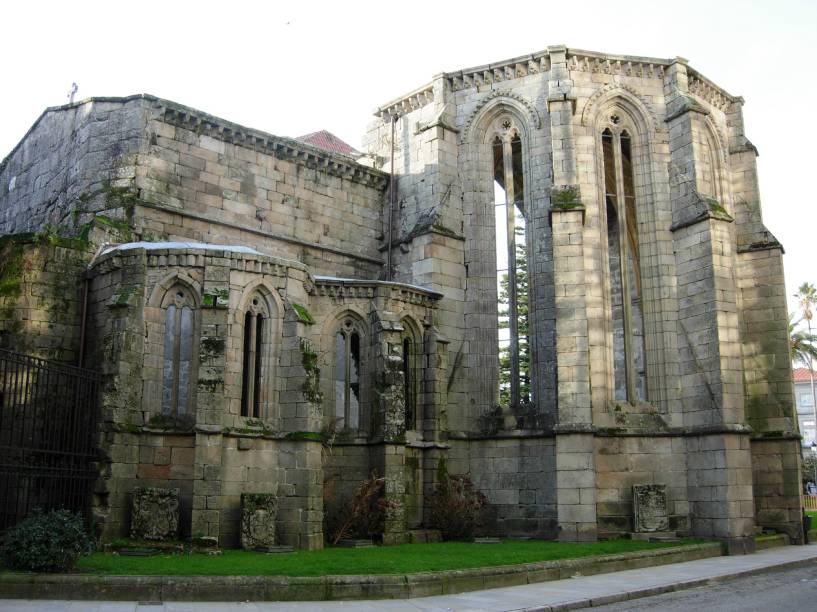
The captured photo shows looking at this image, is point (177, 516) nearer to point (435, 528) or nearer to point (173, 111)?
point (435, 528)

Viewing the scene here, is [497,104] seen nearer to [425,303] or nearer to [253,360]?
[425,303]

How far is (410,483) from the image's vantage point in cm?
2170

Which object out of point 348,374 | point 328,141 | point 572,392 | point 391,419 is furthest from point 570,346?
point 328,141

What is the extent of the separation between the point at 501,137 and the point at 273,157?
260 inches

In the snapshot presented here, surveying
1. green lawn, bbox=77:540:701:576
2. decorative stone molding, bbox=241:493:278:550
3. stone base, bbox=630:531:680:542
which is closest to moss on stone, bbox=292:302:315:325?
decorative stone molding, bbox=241:493:278:550

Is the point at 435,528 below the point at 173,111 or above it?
below

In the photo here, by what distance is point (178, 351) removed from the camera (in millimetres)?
18344

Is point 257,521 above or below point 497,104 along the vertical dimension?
below

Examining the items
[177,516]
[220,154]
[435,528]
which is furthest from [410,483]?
[220,154]

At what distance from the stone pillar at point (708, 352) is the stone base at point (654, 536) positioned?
0.81 metres

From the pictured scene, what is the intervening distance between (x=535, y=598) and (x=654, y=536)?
9190mm

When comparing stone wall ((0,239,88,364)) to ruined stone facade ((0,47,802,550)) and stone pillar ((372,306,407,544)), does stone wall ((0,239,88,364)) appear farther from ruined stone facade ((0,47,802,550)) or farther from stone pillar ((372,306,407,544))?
stone pillar ((372,306,407,544))

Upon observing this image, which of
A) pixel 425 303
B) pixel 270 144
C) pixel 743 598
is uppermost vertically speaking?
pixel 270 144

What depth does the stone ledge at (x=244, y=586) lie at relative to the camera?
38.8 ft
